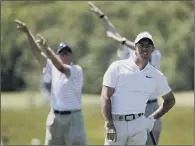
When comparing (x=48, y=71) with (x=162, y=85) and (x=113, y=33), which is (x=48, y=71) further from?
(x=162, y=85)

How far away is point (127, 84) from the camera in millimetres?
5930

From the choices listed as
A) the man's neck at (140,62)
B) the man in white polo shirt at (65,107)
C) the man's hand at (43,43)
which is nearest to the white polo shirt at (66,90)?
the man in white polo shirt at (65,107)

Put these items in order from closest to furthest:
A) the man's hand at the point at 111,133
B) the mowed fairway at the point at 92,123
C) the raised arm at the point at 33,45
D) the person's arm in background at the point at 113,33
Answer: the man's hand at the point at 111,133, the person's arm in background at the point at 113,33, the raised arm at the point at 33,45, the mowed fairway at the point at 92,123

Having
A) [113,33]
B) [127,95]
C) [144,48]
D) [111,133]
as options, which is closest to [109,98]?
[127,95]

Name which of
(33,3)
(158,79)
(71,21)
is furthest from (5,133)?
(71,21)

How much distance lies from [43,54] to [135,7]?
18.5 meters

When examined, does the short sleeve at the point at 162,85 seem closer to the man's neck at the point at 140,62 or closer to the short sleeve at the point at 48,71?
the man's neck at the point at 140,62

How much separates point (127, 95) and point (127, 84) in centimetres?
11

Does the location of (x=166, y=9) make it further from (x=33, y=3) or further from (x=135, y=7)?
(x=33, y=3)

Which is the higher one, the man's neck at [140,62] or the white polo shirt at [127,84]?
the man's neck at [140,62]

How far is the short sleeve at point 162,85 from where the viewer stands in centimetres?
616

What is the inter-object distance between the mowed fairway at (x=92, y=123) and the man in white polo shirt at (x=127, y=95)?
6853mm

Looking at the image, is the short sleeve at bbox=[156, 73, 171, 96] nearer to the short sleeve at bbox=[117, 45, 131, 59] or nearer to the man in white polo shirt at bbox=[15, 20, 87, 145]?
the short sleeve at bbox=[117, 45, 131, 59]

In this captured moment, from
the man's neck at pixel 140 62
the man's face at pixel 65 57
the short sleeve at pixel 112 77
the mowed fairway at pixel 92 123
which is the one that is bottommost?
the mowed fairway at pixel 92 123
